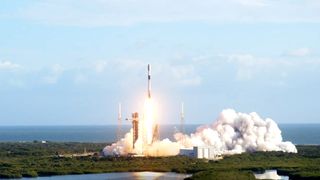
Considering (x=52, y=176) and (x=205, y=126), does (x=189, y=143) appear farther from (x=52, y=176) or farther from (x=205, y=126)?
(x=52, y=176)

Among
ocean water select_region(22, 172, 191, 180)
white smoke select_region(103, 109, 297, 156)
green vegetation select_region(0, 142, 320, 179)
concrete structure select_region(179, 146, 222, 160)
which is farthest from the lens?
white smoke select_region(103, 109, 297, 156)

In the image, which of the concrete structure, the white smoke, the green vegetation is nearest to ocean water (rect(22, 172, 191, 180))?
the green vegetation

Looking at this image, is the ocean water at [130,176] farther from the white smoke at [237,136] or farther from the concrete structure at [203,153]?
the white smoke at [237,136]

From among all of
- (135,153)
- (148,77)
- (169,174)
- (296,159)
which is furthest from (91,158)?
(296,159)

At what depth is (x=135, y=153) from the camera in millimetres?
99812

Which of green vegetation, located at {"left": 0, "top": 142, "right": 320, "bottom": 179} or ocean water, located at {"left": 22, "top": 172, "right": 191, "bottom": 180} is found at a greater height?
green vegetation, located at {"left": 0, "top": 142, "right": 320, "bottom": 179}

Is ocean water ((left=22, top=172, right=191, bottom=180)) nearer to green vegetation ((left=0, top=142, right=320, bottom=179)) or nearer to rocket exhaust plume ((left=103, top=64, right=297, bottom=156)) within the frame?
green vegetation ((left=0, top=142, right=320, bottom=179))

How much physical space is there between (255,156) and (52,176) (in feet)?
103

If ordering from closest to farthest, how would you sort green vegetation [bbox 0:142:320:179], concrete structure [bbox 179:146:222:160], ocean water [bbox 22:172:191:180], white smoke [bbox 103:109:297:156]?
ocean water [bbox 22:172:191:180] → green vegetation [bbox 0:142:320:179] → concrete structure [bbox 179:146:222:160] → white smoke [bbox 103:109:297:156]

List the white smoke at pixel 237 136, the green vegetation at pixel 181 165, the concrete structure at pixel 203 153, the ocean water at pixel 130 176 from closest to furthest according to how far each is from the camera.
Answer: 1. the ocean water at pixel 130 176
2. the green vegetation at pixel 181 165
3. the concrete structure at pixel 203 153
4. the white smoke at pixel 237 136

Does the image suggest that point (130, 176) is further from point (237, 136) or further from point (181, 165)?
point (237, 136)

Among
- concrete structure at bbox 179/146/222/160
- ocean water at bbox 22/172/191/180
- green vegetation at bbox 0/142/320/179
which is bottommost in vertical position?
ocean water at bbox 22/172/191/180

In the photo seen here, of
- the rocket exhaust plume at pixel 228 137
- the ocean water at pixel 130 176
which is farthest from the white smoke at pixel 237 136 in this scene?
the ocean water at pixel 130 176

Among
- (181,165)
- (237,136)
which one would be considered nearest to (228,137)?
(237,136)
